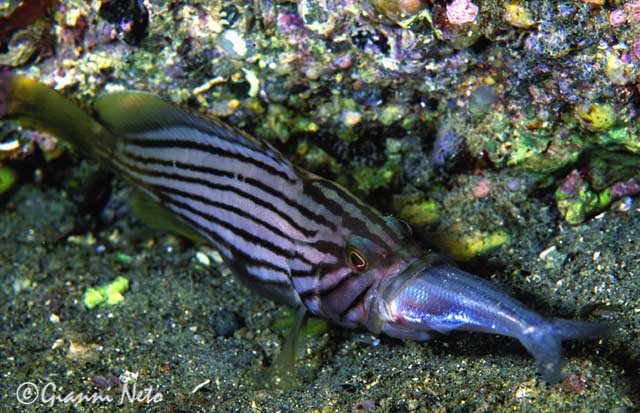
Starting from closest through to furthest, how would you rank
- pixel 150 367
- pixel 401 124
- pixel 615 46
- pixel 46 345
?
1. pixel 615 46
2. pixel 150 367
3. pixel 46 345
4. pixel 401 124

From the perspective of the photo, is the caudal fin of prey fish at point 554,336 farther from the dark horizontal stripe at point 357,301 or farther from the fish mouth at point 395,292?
the dark horizontal stripe at point 357,301

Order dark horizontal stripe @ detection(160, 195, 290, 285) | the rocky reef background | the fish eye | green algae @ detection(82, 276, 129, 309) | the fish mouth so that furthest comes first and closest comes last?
green algae @ detection(82, 276, 129, 309)
dark horizontal stripe @ detection(160, 195, 290, 285)
the rocky reef background
the fish eye
the fish mouth

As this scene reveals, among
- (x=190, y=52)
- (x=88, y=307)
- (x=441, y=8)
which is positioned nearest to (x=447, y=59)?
(x=441, y=8)

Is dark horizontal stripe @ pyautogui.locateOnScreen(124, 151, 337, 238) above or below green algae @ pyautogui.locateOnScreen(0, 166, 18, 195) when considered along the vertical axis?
above

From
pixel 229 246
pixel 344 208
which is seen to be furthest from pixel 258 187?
pixel 344 208

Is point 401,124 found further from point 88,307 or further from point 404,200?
point 88,307

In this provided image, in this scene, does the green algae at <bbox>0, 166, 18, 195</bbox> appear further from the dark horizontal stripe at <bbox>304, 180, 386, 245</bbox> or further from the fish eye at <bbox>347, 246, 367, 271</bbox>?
the fish eye at <bbox>347, 246, 367, 271</bbox>

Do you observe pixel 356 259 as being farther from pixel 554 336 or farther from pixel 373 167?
pixel 373 167

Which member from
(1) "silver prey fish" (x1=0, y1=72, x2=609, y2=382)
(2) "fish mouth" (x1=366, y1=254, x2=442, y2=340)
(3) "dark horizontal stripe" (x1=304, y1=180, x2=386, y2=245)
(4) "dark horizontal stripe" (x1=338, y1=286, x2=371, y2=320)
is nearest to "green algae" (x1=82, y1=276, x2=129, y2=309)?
(1) "silver prey fish" (x1=0, y1=72, x2=609, y2=382)
